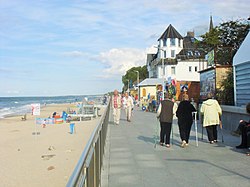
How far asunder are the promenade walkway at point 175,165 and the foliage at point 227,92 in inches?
209

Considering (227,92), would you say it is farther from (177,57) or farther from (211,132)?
(177,57)

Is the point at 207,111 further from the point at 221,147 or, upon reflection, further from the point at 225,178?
the point at 225,178

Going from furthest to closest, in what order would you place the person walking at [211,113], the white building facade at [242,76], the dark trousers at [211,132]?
the white building facade at [242,76]
the dark trousers at [211,132]
the person walking at [211,113]

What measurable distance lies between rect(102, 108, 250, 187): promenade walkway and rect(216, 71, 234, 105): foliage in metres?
5.30

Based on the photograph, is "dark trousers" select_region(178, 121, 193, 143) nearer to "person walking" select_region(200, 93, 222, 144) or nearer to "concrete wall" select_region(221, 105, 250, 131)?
"person walking" select_region(200, 93, 222, 144)

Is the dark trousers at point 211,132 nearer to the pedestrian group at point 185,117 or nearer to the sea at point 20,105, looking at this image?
the pedestrian group at point 185,117

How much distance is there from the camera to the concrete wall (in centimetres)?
1248

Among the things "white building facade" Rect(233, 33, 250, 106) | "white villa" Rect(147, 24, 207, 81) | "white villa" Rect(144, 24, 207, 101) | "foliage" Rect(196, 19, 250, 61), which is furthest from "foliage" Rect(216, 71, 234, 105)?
"white villa" Rect(147, 24, 207, 81)

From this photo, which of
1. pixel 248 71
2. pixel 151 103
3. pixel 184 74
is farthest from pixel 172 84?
pixel 184 74

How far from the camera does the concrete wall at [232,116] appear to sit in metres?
12.5

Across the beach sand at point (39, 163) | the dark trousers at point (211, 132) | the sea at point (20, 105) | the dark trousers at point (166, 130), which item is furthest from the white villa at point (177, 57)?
the dark trousers at point (166, 130)

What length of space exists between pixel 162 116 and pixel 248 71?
5206 mm

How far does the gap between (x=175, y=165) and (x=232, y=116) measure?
6.87 m

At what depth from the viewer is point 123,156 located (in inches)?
342
